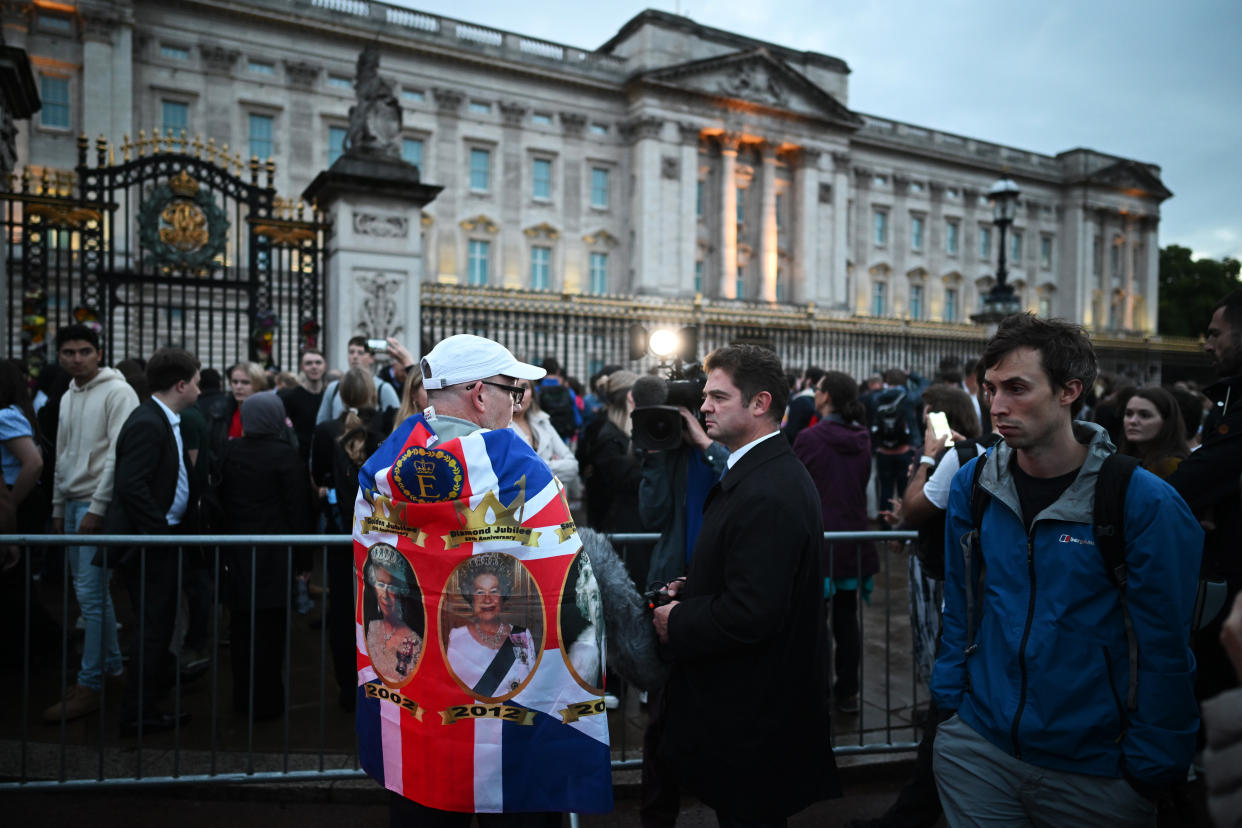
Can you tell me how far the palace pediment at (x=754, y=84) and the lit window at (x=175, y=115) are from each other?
751 inches

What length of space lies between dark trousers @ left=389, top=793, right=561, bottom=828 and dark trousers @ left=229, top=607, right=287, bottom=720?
2.64 m

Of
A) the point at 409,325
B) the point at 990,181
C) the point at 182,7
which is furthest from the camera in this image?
the point at 990,181

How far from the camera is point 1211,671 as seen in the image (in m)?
3.19

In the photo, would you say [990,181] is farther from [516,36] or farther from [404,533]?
[404,533]

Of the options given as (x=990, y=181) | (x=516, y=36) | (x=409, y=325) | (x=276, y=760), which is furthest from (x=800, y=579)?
(x=990, y=181)

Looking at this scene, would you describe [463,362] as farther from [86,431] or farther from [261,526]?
[86,431]

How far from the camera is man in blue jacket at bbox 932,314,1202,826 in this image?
2.11 m

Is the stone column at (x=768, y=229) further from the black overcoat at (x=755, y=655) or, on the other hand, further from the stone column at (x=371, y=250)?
the black overcoat at (x=755, y=655)

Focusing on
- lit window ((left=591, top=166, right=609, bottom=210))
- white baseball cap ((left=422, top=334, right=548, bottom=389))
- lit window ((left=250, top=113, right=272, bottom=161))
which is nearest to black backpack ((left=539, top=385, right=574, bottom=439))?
white baseball cap ((left=422, top=334, right=548, bottom=389))

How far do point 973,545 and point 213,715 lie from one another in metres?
3.37

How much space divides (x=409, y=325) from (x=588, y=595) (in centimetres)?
833

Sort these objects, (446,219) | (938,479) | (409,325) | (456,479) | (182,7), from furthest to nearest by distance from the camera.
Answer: (446,219) < (182,7) < (409,325) < (938,479) < (456,479)

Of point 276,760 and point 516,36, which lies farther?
point 516,36

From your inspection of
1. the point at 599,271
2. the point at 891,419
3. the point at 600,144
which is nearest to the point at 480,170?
the point at 600,144
